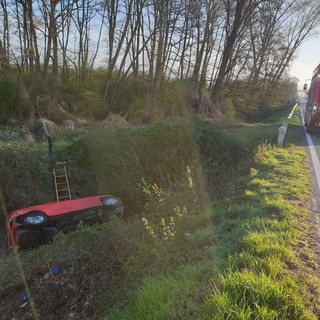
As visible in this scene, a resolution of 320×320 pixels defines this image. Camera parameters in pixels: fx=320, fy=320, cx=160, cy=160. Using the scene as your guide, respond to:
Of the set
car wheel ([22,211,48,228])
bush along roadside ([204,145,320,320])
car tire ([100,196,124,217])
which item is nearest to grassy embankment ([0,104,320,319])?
bush along roadside ([204,145,320,320])

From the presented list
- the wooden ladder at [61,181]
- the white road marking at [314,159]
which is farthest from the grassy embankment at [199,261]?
the wooden ladder at [61,181]

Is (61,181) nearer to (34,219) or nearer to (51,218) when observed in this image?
(51,218)

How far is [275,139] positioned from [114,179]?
6.70m

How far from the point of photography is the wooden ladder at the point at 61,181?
962cm

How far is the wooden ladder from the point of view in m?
9.62

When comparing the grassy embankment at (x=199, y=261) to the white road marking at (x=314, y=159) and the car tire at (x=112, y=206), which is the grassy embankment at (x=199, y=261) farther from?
the car tire at (x=112, y=206)

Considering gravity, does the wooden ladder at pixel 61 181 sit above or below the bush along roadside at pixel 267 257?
below

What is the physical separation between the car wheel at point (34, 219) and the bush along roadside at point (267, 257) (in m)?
3.76

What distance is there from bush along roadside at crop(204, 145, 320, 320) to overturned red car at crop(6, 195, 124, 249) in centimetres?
308

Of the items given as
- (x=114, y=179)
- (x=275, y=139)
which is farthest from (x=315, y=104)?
(x=114, y=179)

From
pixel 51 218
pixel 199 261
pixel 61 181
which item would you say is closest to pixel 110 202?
pixel 51 218

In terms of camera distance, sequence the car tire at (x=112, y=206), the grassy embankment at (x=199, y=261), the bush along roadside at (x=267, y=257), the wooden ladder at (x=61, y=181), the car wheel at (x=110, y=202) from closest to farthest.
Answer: the bush along roadside at (x=267, y=257) < the grassy embankment at (x=199, y=261) < the car tire at (x=112, y=206) < the car wheel at (x=110, y=202) < the wooden ladder at (x=61, y=181)

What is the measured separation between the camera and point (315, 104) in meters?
15.2

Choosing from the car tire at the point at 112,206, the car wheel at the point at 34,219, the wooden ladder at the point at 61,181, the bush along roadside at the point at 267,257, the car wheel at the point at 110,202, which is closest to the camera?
the bush along roadside at the point at 267,257
